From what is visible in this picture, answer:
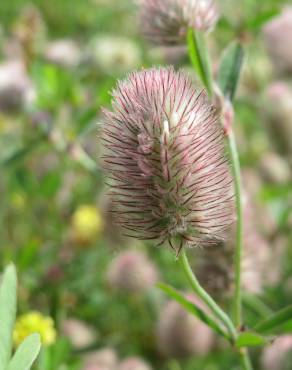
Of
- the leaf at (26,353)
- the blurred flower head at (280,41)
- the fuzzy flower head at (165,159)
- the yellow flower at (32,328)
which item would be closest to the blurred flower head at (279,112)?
the blurred flower head at (280,41)

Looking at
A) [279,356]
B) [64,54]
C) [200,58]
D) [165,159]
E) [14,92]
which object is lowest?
[279,356]

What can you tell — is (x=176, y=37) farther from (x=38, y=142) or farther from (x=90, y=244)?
(x=90, y=244)

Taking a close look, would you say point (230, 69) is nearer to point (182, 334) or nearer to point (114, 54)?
point (182, 334)

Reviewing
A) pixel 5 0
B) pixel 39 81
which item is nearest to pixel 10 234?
pixel 39 81

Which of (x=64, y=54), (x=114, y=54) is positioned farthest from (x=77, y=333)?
(x=114, y=54)

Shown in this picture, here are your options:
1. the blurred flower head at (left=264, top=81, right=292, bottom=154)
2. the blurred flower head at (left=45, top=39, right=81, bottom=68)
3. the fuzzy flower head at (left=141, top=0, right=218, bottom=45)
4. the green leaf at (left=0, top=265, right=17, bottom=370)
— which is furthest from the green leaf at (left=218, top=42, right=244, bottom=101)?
the blurred flower head at (left=45, top=39, right=81, bottom=68)

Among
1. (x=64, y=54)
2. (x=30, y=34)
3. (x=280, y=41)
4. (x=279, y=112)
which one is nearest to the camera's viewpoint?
Answer: (x=279, y=112)
